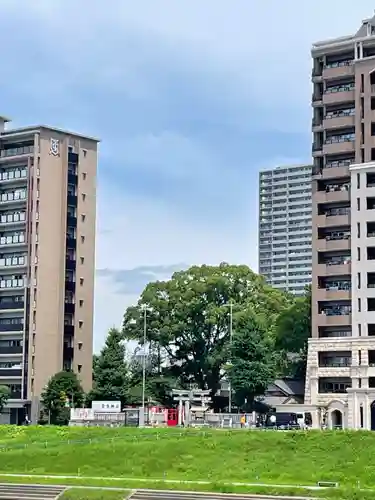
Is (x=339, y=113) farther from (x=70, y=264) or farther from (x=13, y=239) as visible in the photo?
(x=13, y=239)

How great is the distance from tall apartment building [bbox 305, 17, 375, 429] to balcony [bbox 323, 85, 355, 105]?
0.09 m

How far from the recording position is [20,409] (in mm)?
97000

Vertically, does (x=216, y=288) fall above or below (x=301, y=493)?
above

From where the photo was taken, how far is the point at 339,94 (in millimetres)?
86062

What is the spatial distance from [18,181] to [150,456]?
57448 millimetres

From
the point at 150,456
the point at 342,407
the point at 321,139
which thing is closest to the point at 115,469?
the point at 150,456

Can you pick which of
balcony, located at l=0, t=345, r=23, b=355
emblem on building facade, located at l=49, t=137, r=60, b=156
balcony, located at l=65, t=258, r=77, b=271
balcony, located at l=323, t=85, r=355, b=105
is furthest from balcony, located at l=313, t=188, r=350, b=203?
balcony, located at l=0, t=345, r=23, b=355

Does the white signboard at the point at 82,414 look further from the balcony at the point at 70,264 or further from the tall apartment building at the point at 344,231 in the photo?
the balcony at the point at 70,264

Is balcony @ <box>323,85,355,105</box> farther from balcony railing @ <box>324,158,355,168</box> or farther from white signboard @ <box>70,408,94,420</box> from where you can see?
white signboard @ <box>70,408,94,420</box>

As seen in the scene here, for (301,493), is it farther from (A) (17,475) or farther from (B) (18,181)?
(B) (18,181)

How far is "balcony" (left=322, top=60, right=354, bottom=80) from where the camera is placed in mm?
85938

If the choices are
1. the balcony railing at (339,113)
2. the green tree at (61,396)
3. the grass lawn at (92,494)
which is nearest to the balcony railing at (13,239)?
the green tree at (61,396)

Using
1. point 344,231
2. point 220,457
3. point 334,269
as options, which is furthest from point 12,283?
point 220,457

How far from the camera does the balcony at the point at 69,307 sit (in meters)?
101
